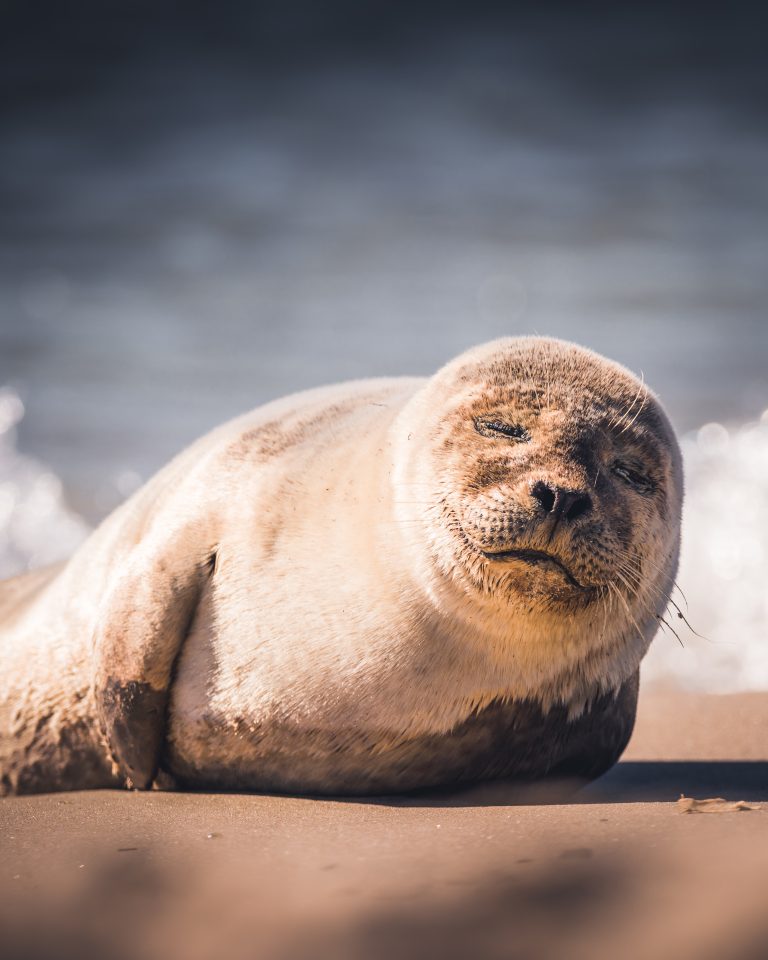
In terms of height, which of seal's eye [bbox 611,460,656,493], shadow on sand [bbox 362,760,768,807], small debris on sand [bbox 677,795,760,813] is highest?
seal's eye [bbox 611,460,656,493]

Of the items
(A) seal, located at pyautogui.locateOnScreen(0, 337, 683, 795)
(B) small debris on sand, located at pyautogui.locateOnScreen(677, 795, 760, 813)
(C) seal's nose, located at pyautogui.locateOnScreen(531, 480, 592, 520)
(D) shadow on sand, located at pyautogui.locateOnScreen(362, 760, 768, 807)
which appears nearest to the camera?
(B) small debris on sand, located at pyautogui.locateOnScreen(677, 795, 760, 813)

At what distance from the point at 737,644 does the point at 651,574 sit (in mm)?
4916

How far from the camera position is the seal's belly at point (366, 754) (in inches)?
123

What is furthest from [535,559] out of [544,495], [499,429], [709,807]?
[709,807]

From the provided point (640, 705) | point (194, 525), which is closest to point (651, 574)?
point (194, 525)

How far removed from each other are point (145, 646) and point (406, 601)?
0.85 m

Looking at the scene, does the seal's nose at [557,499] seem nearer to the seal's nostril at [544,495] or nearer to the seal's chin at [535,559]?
the seal's nostril at [544,495]

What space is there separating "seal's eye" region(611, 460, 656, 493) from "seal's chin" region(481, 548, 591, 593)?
37 cm

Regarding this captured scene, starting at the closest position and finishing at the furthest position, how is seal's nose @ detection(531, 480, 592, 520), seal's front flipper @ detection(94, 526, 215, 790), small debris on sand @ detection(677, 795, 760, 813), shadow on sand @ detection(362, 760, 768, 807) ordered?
small debris on sand @ detection(677, 795, 760, 813) → seal's nose @ detection(531, 480, 592, 520) → shadow on sand @ detection(362, 760, 768, 807) → seal's front flipper @ detection(94, 526, 215, 790)

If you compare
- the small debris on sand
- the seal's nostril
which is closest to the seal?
the seal's nostril

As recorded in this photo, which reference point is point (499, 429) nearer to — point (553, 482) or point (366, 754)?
point (553, 482)

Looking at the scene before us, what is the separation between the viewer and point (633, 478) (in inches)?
117

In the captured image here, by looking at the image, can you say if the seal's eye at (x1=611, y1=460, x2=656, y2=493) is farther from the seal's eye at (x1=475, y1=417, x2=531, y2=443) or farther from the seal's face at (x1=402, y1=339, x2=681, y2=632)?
the seal's eye at (x1=475, y1=417, x2=531, y2=443)

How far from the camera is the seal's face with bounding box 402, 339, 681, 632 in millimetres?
2688
